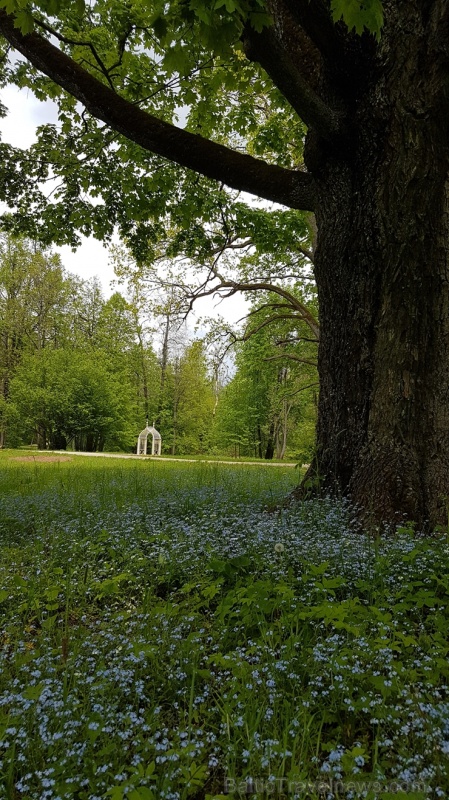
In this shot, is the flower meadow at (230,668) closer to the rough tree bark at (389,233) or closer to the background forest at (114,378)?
the rough tree bark at (389,233)

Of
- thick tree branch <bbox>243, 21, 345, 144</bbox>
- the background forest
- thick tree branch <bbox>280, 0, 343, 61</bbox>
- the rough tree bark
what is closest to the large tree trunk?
the rough tree bark

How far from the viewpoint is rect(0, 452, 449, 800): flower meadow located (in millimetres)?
1417

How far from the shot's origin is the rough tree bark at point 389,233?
11.8 ft

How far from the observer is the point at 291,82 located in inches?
136

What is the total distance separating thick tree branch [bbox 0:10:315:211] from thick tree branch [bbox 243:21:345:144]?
24.1 inches

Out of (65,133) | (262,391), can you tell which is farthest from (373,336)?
(262,391)

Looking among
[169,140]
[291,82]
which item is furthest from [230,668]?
[169,140]

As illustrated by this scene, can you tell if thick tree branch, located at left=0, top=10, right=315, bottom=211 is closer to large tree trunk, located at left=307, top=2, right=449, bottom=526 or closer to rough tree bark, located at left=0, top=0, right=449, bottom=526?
rough tree bark, located at left=0, top=0, right=449, bottom=526

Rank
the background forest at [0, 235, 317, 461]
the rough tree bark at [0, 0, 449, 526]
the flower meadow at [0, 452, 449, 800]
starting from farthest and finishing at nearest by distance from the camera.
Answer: the background forest at [0, 235, 317, 461] < the rough tree bark at [0, 0, 449, 526] < the flower meadow at [0, 452, 449, 800]

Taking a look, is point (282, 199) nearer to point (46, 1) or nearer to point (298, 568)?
point (46, 1)

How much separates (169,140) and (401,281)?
273cm

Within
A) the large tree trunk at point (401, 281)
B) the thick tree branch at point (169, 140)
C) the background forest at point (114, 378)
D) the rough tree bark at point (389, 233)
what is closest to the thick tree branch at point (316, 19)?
the rough tree bark at point (389, 233)

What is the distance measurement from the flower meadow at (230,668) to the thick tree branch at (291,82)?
133 inches

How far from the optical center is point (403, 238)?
367cm
